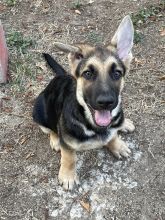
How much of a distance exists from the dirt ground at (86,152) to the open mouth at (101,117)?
104 centimetres

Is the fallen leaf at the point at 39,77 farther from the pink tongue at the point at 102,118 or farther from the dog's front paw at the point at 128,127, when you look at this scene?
the pink tongue at the point at 102,118

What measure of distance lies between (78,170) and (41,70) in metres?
1.85

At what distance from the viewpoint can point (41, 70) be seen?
21.6ft

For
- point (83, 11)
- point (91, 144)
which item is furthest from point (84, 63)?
point (83, 11)

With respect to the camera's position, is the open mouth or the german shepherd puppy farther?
the open mouth

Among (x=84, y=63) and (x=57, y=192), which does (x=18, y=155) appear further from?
(x=84, y=63)

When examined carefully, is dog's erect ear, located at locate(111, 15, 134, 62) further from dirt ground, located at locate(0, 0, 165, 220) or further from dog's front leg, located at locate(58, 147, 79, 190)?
dirt ground, located at locate(0, 0, 165, 220)

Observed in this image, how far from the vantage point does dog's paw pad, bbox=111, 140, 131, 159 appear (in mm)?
5434

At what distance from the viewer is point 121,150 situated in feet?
17.8

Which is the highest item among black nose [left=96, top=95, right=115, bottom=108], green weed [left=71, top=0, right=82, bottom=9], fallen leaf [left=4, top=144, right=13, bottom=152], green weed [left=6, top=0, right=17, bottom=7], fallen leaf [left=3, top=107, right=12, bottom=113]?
black nose [left=96, top=95, right=115, bottom=108]

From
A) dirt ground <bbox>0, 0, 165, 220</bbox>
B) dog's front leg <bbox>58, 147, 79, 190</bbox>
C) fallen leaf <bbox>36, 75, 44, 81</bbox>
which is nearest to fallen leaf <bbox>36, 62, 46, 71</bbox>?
dirt ground <bbox>0, 0, 165, 220</bbox>

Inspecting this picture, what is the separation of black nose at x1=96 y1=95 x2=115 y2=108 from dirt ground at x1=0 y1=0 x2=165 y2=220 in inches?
54.4

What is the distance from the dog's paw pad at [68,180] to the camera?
517cm

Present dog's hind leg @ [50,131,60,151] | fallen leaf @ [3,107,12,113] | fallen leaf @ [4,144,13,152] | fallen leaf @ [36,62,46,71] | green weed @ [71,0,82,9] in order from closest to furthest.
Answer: dog's hind leg @ [50,131,60,151], fallen leaf @ [4,144,13,152], fallen leaf @ [3,107,12,113], fallen leaf @ [36,62,46,71], green weed @ [71,0,82,9]
